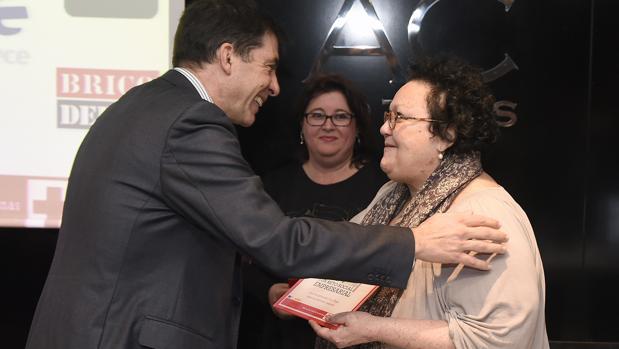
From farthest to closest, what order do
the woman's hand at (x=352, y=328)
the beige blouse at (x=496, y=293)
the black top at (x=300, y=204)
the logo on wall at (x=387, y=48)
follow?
the logo on wall at (x=387, y=48) < the black top at (x=300, y=204) < the woman's hand at (x=352, y=328) < the beige blouse at (x=496, y=293)

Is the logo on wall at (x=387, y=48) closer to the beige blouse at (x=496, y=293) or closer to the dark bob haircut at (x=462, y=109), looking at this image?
the dark bob haircut at (x=462, y=109)

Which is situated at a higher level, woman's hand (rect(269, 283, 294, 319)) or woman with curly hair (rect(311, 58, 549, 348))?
woman with curly hair (rect(311, 58, 549, 348))

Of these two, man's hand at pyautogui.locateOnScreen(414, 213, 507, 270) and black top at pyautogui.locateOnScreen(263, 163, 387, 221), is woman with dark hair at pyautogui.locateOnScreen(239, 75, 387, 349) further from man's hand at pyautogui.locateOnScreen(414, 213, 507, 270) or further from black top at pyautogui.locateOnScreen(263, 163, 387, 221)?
man's hand at pyautogui.locateOnScreen(414, 213, 507, 270)

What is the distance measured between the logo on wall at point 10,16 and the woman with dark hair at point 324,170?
1.27 metres

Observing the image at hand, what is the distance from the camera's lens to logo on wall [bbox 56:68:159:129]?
311cm

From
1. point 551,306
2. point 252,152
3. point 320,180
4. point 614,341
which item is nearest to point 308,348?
point 320,180

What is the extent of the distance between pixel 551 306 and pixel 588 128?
2.99 feet

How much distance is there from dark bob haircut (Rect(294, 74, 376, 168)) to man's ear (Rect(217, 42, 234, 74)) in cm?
133

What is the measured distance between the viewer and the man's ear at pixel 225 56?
1.85 m

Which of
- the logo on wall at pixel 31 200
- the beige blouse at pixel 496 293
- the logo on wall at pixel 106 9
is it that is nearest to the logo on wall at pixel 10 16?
the logo on wall at pixel 106 9

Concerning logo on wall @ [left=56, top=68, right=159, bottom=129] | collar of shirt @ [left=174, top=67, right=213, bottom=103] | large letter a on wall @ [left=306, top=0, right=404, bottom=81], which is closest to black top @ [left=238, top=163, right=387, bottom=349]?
large letter a on wall @ [left=306, top=0, right=404, bottom=81]

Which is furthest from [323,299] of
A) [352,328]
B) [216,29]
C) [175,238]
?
[216,29]

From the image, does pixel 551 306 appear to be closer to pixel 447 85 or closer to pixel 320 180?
pixel 320 180

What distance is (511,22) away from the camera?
3.44 m
